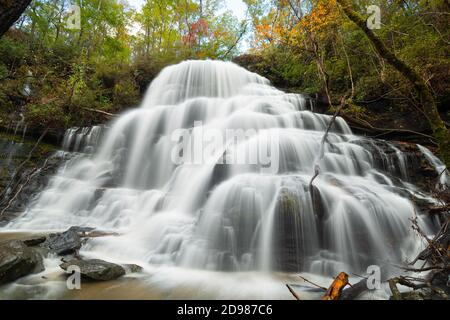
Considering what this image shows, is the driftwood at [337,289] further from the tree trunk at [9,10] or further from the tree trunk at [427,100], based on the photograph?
the tree trunk at [9,10]

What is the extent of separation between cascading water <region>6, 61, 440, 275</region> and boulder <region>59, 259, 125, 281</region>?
0.82 metres

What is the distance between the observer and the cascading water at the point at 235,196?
13.6ft

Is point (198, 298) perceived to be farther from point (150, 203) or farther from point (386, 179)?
point (386, 179)

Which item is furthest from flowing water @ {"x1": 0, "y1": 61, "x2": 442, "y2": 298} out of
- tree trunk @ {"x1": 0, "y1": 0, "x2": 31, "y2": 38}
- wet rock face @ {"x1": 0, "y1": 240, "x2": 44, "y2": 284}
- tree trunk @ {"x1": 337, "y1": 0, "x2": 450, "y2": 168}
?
tree trunk @ {"x1": 0, "y1": 0, "x2": 31, "y2": 38}

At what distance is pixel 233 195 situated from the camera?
4.87m

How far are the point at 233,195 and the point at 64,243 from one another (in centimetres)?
301

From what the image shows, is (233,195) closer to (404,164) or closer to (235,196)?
(235,196)

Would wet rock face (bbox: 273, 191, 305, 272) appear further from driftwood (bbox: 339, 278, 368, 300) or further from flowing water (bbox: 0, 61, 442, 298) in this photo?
driftwood (bbox: 339, 278, 368, 300)

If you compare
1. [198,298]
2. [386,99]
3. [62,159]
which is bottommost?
[198,298]

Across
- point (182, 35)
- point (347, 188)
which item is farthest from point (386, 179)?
point (182, 35)

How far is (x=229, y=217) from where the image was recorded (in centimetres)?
449

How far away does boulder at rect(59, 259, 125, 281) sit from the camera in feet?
10.5

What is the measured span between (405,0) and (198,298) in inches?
496
